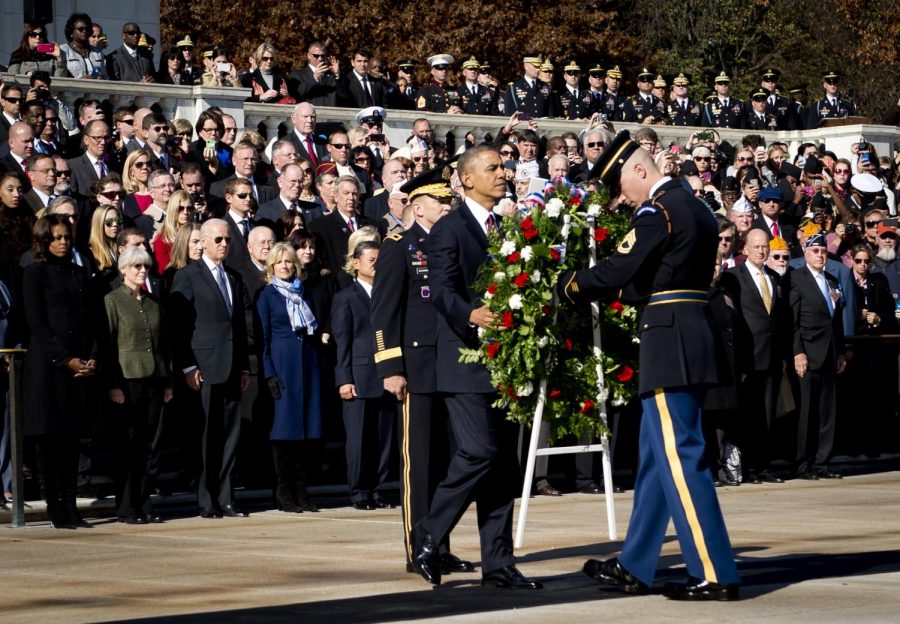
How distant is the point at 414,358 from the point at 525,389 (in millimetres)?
686

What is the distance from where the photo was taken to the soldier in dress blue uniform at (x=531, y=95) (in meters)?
26.6

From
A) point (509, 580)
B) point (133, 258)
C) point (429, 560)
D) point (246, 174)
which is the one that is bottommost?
point (509, 580)

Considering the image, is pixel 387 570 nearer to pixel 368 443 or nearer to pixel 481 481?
pixel 481 481

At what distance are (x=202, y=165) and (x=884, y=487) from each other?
730 cm

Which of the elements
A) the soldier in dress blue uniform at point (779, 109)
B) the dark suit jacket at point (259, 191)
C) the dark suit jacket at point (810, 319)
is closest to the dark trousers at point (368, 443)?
the dark suit jacket at point (259, 191)

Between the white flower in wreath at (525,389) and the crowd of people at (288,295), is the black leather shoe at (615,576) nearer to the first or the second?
the crowd of people at (288,295)

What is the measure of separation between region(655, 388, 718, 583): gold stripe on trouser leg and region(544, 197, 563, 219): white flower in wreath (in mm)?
2108

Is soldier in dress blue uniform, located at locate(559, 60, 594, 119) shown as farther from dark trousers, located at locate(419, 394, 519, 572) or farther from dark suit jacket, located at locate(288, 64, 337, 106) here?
dark trousers, located at locate(419, 394, 519, 572)

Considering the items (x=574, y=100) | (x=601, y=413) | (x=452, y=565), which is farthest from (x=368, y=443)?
(x=574, y=100)

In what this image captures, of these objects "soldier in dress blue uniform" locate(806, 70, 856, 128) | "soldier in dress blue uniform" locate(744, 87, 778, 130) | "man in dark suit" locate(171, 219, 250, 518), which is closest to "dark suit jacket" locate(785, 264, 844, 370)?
"man in dark suit" locate(171, 219, 250, 518)

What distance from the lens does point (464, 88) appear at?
26781 millimetres

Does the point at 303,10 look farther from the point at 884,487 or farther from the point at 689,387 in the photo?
the point at 689,387

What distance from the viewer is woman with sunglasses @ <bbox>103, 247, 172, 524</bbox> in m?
13.7

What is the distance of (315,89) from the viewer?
24234 millimetres
